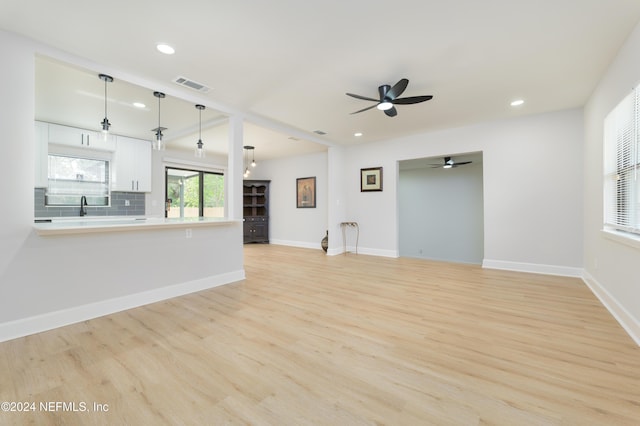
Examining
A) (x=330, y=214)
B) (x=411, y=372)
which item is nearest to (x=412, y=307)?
(x=411, y=372)

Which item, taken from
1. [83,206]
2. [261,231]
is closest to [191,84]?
[83,206]

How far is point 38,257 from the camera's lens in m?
2.44

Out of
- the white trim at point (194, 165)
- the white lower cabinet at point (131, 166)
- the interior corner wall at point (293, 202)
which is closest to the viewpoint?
the white lower cabinet at point (131, 166)

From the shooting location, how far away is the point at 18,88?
7.68ft

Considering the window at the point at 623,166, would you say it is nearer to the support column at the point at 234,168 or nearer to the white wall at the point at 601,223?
the white wall at the point at 601,223

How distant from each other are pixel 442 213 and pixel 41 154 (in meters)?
9.07

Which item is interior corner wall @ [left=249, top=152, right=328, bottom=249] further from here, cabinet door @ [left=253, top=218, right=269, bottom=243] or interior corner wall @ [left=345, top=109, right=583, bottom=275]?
interior corner wall @ [left=345, top=109, right=583, bottom=275]

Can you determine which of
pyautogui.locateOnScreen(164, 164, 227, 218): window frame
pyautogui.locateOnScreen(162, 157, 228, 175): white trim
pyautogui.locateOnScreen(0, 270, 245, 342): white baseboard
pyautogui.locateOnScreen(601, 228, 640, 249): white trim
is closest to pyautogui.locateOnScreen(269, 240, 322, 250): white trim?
pyautogui.locateOnScreen(164, 164, 227, 218): window frame

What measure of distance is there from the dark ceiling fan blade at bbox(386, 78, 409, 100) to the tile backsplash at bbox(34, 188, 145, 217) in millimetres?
5422

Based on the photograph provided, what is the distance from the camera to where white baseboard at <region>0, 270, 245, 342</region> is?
91.0 inches

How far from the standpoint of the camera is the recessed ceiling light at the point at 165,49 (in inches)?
98.2

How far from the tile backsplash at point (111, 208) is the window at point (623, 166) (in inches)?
292

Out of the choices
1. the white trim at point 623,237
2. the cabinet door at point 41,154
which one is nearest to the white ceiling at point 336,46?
the cabinet door at point 41,154

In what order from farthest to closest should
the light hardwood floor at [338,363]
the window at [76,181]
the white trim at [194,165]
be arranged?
the white trim at [194,165]
the window at [76,181]
the light hardwood floor at [338,363]
